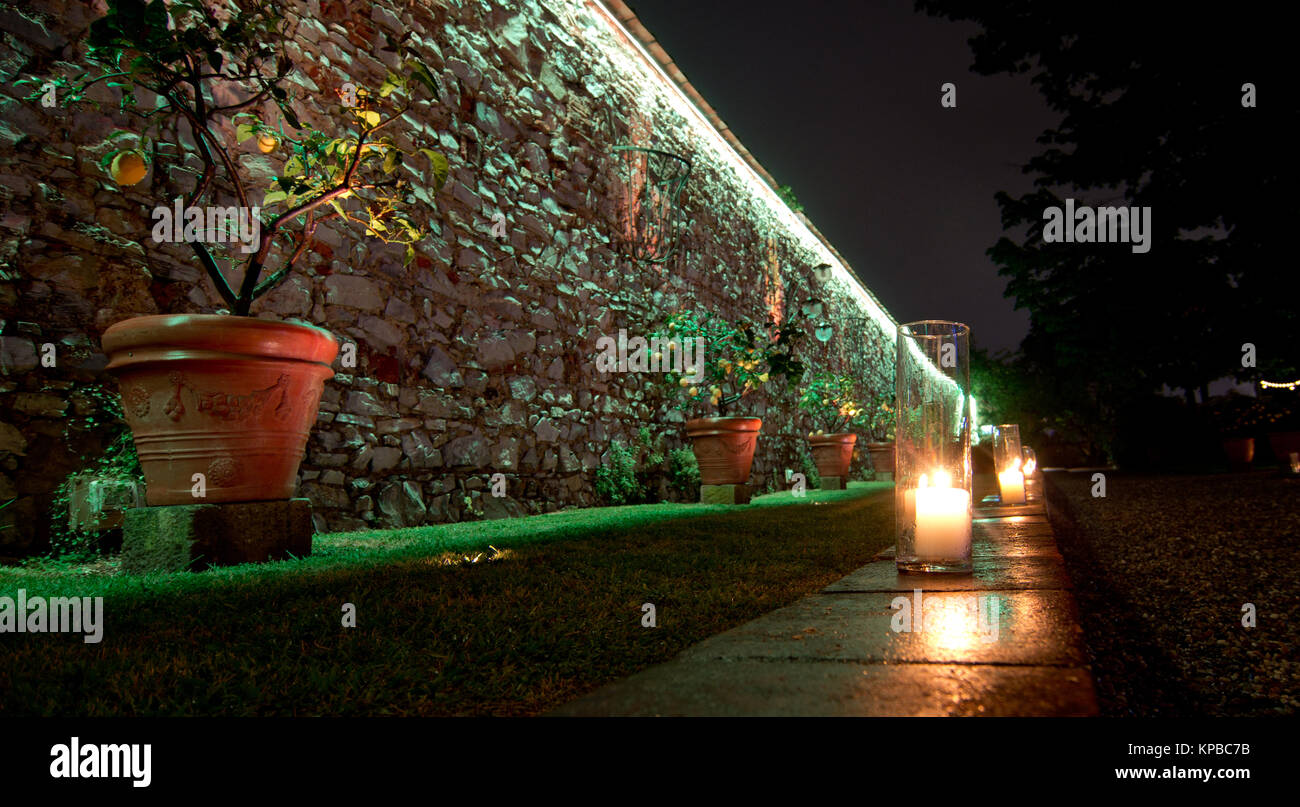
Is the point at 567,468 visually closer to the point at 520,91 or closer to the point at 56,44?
→ the point at 520,91

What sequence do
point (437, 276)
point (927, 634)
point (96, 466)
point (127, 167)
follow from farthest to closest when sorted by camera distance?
point (437, 276)
point (96, 466)
point (127, 167)
point (927, 634)

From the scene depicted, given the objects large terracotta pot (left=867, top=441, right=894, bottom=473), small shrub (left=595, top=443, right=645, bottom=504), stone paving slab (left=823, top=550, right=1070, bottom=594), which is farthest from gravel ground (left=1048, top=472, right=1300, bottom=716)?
large terracotta pot (left=867, top=441, right=894, bottom=473)

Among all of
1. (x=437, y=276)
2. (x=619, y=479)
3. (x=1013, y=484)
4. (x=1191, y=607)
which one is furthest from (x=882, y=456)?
(x=1191, y=607)

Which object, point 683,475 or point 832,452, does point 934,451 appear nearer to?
point 683,475

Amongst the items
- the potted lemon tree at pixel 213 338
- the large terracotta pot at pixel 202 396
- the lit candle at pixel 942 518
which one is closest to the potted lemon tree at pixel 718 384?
the potted lemon tree at pixel 213 338

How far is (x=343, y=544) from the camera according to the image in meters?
2.77

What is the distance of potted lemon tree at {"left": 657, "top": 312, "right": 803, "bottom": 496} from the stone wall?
1.06 ft

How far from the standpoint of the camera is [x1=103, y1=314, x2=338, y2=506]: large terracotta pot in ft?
6.95

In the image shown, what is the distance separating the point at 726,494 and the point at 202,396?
4157 millimetres

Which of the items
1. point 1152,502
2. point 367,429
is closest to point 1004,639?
point 367,429

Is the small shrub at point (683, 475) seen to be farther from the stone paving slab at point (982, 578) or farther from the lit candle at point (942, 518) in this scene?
the lit candle at point (942, 518)

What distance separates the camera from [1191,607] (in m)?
1.89
